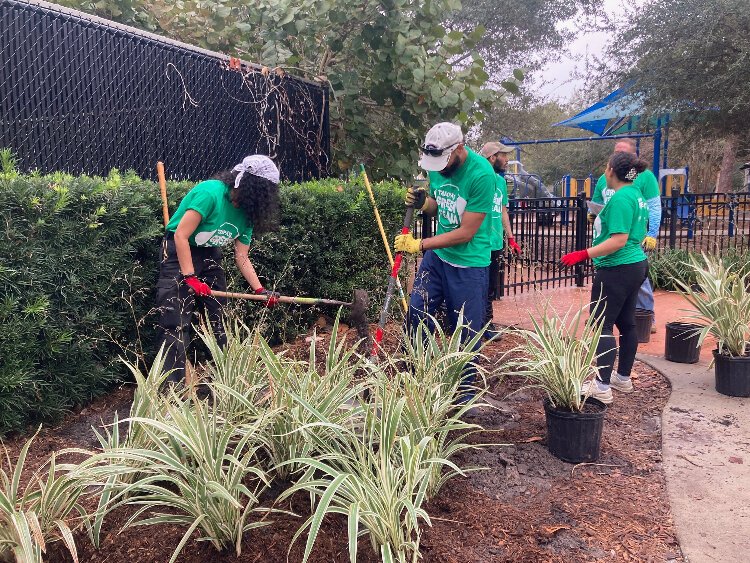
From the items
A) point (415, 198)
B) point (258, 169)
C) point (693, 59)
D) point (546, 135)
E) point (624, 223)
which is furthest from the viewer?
point (546, 135)

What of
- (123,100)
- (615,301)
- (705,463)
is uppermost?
(123,100)

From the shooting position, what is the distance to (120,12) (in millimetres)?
6293

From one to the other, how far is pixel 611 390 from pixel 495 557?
8.22 feet

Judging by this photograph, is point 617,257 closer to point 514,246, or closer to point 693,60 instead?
point 514,246

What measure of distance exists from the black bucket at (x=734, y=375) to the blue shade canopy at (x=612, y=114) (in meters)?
10.4

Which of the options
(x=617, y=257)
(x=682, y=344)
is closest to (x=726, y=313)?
(x=682, y=344)

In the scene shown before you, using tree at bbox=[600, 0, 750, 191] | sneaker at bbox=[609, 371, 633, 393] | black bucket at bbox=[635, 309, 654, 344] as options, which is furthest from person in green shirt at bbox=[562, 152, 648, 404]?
tree at bbox=[600, 0, 750, 191]

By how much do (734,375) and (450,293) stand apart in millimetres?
2229

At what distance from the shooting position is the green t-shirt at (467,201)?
3.84 metres

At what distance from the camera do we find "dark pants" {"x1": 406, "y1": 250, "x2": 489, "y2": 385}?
4051 mm

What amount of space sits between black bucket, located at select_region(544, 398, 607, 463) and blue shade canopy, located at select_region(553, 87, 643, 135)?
469 inches

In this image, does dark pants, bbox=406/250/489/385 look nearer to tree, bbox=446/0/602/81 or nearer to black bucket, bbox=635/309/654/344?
black bucket, bbox=635/309/654/344

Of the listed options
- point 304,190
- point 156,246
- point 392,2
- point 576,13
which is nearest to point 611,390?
point 304,190

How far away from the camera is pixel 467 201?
392 centimetres
